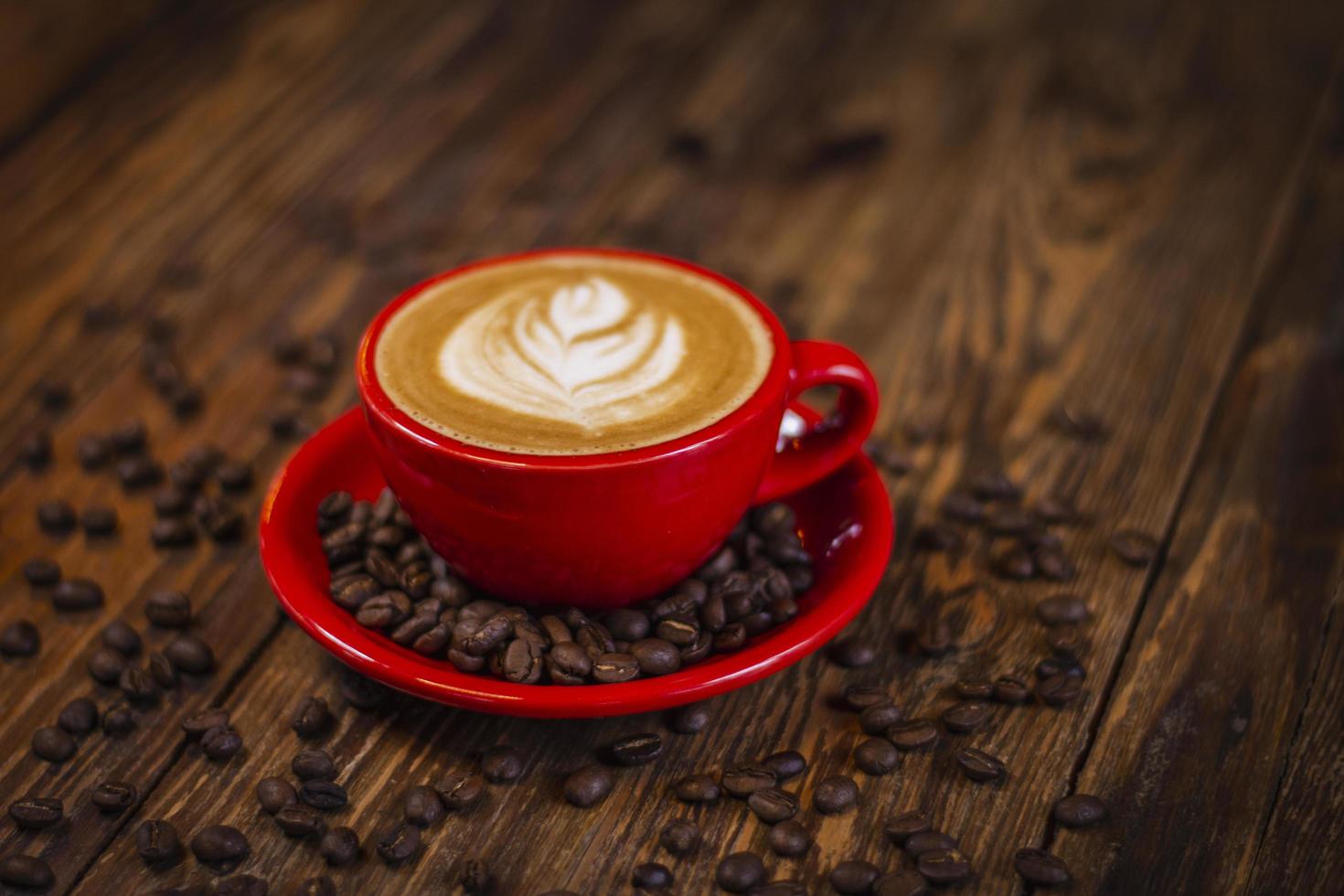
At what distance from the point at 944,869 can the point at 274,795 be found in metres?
0.59

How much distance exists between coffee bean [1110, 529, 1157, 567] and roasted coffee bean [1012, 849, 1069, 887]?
476 millimetres

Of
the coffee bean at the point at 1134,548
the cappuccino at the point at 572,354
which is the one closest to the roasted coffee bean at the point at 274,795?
the cappuccino at the point at 572,354

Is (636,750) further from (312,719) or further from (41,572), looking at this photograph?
Result: (41,572)

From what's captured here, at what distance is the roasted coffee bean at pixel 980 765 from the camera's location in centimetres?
116

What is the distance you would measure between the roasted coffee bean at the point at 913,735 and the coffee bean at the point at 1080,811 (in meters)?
0.13

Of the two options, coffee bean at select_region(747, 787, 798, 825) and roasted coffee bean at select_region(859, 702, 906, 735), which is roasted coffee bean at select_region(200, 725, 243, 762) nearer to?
coffee bean at select_region(747, 787, 798, 825)

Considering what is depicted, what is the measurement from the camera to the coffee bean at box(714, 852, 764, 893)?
1061mm

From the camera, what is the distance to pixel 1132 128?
2.48 m

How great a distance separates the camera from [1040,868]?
1.06 meters

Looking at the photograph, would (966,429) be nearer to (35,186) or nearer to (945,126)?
(945,126)

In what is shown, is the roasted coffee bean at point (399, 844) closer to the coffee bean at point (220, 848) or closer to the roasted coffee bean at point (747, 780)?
the coffee bean at point (220, 848)

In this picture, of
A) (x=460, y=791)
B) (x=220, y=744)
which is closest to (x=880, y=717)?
(x=460, y=791)

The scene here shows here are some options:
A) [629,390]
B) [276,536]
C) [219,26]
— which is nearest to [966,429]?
[629,390]

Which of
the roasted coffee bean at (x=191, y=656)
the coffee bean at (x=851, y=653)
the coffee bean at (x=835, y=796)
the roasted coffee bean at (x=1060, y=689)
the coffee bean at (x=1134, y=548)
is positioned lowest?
the coffee bean at (x=1134, y=548)
